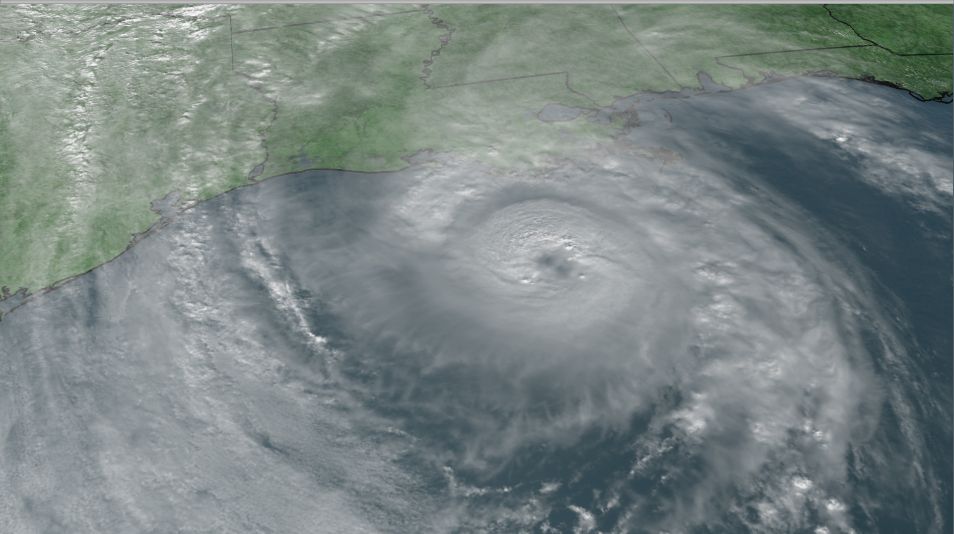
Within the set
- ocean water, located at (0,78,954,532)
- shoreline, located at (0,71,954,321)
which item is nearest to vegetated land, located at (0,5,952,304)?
shoreline, located at (0,71,954,321)

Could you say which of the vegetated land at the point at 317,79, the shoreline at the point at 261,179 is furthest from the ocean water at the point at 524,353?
the vegetated land at the point at 317,79

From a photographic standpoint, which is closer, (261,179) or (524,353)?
(524,353)

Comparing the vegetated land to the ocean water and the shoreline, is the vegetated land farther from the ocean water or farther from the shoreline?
the ocean water

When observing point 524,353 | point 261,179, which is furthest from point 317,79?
point 524,353

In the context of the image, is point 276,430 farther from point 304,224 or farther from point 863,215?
point 863,215

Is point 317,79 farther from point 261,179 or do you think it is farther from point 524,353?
point 524,353

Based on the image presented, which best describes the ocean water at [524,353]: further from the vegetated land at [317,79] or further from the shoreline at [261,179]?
the vegetated land at [317,79]

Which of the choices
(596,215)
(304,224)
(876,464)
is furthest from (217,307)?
(876,464)

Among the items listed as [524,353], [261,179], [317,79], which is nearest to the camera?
[524,353]
